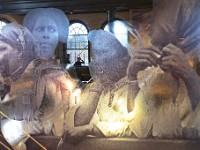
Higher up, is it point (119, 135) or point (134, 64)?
point (134, 64)

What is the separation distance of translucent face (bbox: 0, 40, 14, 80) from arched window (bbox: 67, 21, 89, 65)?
24.8 inches

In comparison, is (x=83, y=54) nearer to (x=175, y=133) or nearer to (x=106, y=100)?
(x=106, y=100)

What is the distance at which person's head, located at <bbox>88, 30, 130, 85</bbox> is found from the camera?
3.00 metres

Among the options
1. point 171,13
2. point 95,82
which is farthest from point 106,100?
point 171,13

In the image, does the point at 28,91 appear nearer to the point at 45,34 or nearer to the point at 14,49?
the point at 14,49

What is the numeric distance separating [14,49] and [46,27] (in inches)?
16.0

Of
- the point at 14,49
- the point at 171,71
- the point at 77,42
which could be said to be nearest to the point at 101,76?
the point at 77,42

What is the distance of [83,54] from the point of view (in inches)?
122

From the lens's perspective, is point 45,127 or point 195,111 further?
point 45,127

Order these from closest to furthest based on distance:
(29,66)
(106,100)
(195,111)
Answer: (195,111) → (106,100) → (29,66)

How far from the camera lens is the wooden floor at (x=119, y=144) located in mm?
2874

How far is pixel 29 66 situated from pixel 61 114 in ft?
1.87

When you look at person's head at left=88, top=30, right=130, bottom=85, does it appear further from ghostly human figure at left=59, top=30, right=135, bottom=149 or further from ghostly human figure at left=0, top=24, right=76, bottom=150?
ghostly human figure at left=0, top=24, right=76, bottom=150

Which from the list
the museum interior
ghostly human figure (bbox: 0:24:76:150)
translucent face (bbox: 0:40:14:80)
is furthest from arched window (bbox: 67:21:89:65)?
translucent face (bbox: 0:40:14:80)
